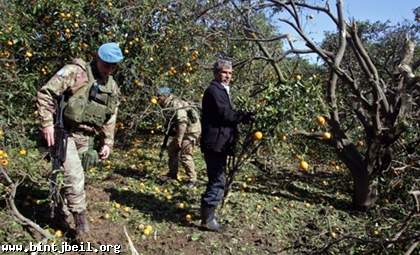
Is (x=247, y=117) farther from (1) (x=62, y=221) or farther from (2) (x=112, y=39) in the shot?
(2) (x=112, y=39)

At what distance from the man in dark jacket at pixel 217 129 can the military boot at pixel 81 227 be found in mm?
1107

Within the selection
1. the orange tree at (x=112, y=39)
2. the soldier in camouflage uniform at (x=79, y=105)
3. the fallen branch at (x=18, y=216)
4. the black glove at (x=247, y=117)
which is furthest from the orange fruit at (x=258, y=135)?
the orange tree at (x=112, y=39)

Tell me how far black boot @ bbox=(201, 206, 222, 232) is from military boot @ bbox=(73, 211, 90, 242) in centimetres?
110

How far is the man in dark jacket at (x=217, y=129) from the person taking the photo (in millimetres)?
4172

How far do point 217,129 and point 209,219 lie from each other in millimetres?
901

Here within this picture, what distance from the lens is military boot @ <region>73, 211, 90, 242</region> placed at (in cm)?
394

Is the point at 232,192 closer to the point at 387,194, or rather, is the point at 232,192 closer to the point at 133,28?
the point at 387,194

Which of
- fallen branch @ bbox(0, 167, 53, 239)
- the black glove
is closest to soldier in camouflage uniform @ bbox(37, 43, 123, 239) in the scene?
fallen branch @ bbox(0, 167, 53, 239)

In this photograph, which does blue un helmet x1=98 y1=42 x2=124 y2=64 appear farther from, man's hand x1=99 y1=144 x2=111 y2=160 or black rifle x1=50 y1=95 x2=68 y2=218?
man's hand x1=99 y1=144 x2=111 y2=160

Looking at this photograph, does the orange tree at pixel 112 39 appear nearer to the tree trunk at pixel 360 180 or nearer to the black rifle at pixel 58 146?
the black rifle at pixel 58 146

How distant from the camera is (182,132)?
5.85 meters

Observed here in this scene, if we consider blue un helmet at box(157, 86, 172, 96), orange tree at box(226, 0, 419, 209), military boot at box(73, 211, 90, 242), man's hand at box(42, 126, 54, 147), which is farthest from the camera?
blue un helmet at box(157, 86, 172, 96)

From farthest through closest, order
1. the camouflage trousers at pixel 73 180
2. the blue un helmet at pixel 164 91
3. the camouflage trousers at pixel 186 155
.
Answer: the blue un helmet at pixel 164 91
the camouflage trousers at pixel 186 155
the camouflage trousers at pixel 73 180

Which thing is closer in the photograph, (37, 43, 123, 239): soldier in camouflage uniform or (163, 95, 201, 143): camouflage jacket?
(37, 43, 123, 239): soldier in camouflage uniform
